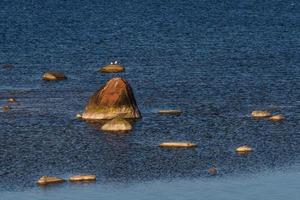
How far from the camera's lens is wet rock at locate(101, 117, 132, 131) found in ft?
347

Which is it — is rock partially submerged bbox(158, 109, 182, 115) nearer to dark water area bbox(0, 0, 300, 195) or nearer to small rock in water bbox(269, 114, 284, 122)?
dark water area bbox(0, 0, 300, 195)

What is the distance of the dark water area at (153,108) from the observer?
9481 centimetres

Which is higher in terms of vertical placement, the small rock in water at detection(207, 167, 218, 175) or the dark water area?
the dark water area

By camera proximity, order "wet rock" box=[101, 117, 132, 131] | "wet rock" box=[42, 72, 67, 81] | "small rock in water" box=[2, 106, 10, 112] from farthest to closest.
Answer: "wet rock" box=[42, 72, 67, 81] < "small rock in water" box=[2, 106, 10, 112] < "wet rock" box=[101, 117, 132, 131]

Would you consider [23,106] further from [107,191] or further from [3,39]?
[3,39]

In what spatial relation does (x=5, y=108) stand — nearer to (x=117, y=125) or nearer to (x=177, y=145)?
(x=117, y=125)

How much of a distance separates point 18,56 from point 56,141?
183 feet

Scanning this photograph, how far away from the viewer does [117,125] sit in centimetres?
10581

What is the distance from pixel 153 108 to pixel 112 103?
8157 mm

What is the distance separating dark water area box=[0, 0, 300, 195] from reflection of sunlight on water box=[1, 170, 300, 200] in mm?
1531

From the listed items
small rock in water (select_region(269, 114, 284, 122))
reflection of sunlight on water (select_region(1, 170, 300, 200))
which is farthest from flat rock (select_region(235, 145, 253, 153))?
small rock in water (select_region(269, 114, 284, 122))

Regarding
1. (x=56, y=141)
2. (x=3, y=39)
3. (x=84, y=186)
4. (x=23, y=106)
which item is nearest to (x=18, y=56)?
(x=3, y=39)

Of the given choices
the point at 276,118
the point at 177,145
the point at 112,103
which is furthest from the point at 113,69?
the point at 177,145

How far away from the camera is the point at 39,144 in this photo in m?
102
